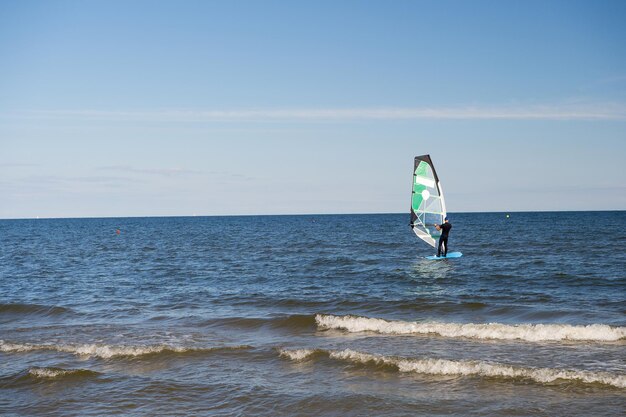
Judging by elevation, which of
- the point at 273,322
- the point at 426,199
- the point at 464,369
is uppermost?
the point at 426,199

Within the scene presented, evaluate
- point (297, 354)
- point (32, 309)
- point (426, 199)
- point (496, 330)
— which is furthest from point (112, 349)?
point (426, 199)

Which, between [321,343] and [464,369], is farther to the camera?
[321,343]

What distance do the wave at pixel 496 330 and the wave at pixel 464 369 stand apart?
9.26 feet

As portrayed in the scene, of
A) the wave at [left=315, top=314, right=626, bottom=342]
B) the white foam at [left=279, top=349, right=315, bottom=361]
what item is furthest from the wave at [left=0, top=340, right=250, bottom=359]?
the wave at [left=315, top=314, right=626, bottom=342]

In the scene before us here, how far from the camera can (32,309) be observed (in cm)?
2034

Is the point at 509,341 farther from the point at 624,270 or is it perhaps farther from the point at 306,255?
the point at 306,255

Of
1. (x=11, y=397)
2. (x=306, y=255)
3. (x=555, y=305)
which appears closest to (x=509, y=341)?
(x=555, y=305)

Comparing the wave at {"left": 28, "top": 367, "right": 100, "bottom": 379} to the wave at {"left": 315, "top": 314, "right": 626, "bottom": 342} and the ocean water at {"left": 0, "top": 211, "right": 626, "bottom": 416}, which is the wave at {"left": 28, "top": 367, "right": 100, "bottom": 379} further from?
the wave at {"left": 315, "top": 314, "right": 626, "bottom": 342}

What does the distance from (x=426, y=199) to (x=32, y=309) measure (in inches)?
739

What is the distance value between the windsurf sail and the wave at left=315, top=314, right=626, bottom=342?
47.6 ft

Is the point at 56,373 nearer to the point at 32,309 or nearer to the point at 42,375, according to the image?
the point at 42,375

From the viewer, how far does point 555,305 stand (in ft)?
60.9

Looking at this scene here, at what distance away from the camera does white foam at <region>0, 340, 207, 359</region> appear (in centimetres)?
1359

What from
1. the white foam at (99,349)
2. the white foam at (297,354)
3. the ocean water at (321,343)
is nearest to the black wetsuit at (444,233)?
the ocean water at (321,343)
